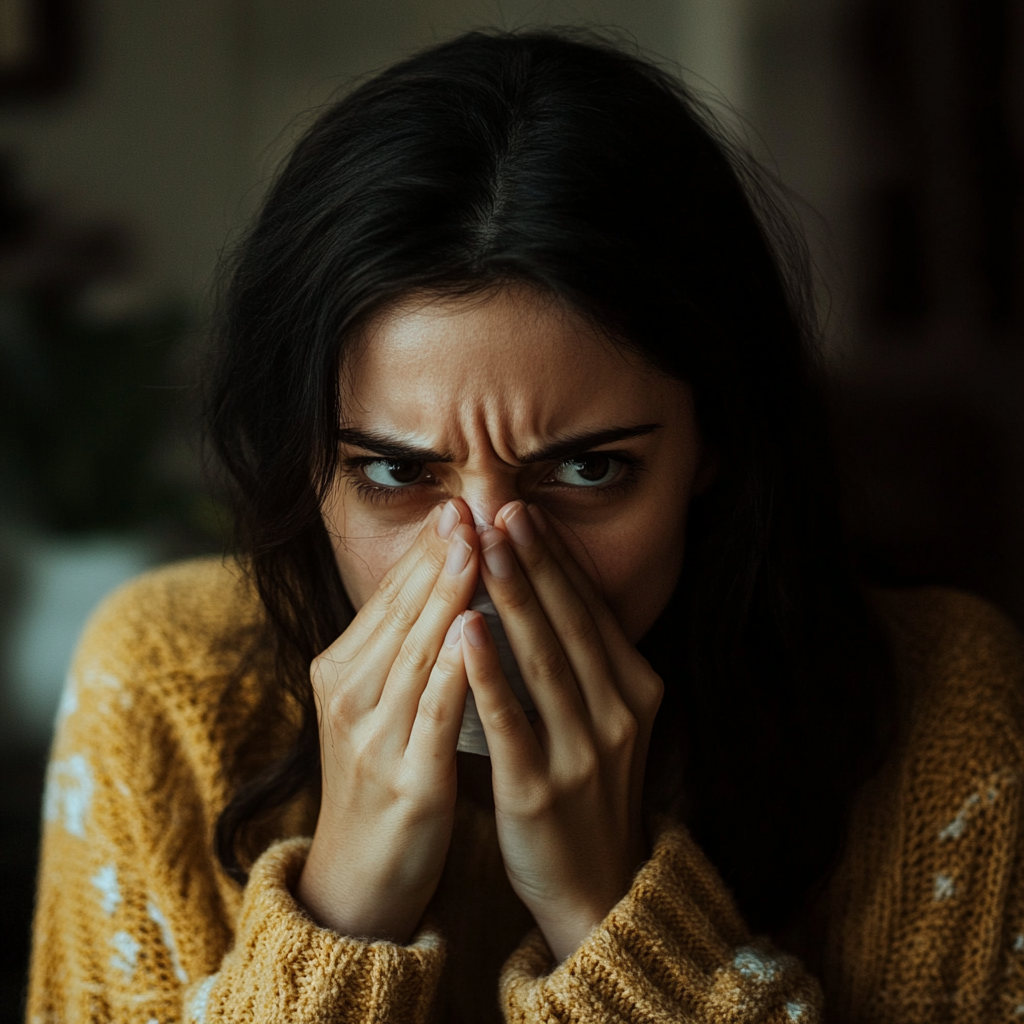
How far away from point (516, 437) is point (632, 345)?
136 millimetres

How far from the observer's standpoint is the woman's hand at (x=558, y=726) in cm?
86

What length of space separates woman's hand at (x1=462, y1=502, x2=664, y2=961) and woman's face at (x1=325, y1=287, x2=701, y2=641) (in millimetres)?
45

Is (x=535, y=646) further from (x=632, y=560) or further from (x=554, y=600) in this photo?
(x=632, y=560)

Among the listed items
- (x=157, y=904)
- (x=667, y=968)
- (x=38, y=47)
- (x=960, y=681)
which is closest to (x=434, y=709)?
(x=667, y=968)

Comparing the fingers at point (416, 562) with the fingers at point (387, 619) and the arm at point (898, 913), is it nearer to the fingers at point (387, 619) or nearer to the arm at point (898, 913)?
the fingers at point (387, 619)

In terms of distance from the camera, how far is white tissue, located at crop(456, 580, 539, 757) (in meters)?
0.89

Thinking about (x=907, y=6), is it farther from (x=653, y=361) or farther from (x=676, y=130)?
(x=653, y=361)

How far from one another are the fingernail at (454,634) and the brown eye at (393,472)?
0.15 meters

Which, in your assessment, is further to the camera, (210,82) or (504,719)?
(210,82)

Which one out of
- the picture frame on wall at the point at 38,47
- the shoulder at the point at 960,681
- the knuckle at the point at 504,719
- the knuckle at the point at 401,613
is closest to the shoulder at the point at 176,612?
the knuckle at the point at 401,613

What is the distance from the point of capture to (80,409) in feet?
6.01

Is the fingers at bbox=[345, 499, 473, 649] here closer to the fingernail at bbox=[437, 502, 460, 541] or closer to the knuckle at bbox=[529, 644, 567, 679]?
the fingernail at bbox=[437, 502, 460, 541]

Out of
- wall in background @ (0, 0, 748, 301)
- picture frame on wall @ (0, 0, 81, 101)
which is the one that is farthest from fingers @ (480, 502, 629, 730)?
picture frame on wall @ (0, 0, 81, 101)

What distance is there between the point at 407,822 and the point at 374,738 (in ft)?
0.27
